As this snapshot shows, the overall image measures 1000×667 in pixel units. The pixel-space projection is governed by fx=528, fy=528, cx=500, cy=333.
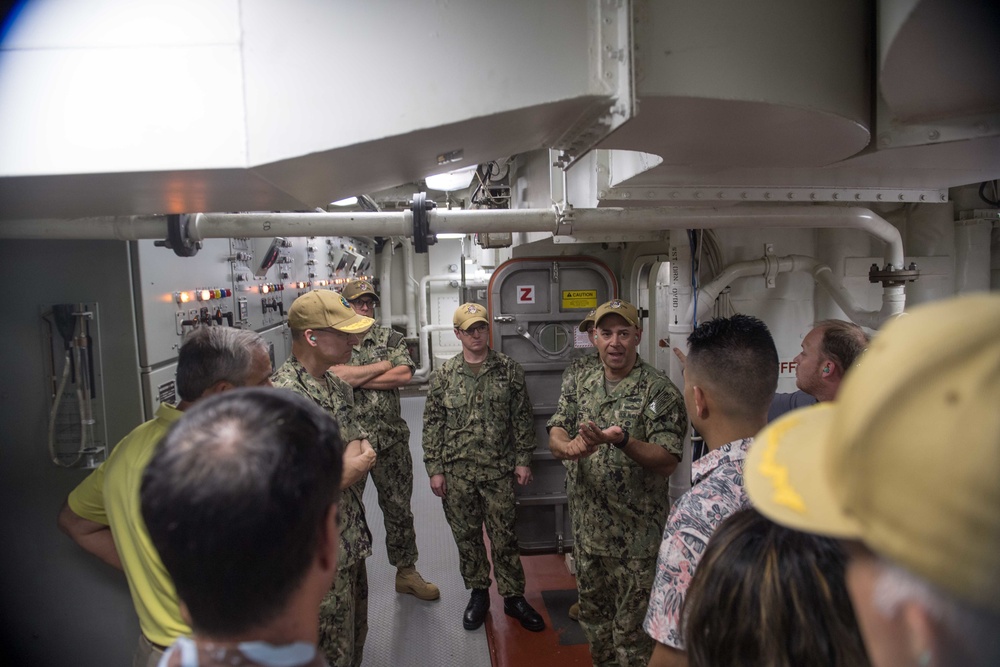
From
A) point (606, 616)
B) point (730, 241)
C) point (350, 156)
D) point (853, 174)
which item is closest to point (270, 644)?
point (350, 156)

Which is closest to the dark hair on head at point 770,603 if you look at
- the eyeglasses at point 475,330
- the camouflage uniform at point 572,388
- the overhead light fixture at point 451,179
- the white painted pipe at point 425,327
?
the camouflage uniform at point 572,388

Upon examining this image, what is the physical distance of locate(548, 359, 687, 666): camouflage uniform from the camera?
2393mm

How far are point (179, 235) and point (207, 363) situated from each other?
660 millimetres

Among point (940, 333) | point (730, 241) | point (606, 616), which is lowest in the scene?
point (606, 616)

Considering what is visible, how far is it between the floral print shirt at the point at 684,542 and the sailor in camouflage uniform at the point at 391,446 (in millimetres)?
2357

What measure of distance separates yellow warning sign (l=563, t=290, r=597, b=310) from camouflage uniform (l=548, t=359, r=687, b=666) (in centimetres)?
112

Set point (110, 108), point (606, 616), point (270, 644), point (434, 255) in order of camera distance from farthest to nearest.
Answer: point (434, 255) → point (606, 616) → point (110, 108) → point (270, 644)

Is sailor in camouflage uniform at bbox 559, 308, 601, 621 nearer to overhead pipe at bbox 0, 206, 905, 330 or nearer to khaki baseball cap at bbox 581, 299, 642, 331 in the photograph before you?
khaki baseball cap at bbox 581, 299, 642, 331

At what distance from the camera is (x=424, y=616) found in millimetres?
3170

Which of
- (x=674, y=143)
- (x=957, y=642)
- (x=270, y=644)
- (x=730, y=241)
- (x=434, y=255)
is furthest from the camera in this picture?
(x=434, y=255)

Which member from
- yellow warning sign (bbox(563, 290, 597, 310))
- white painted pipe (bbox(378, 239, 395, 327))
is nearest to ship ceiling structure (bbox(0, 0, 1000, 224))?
yellow warning sign (bbox(563, 290, 597, 310))

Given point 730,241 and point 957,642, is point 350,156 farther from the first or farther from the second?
point 730,241

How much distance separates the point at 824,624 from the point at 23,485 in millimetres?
2679

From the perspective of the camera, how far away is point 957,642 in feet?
1.43
